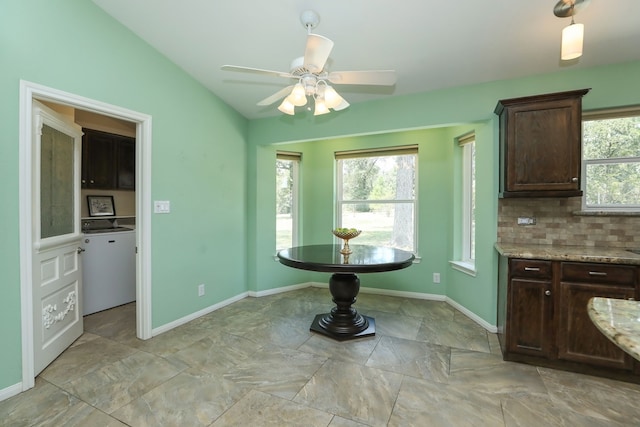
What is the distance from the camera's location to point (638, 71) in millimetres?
2408

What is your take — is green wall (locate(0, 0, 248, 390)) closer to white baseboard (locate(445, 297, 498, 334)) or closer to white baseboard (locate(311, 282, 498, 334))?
white baseboard (locate(311, 282, 498, 334))

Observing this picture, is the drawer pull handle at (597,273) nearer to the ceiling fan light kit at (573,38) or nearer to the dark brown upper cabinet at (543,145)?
the dark brown upper cabinet at (543,145)

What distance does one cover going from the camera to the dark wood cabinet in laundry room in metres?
3.64

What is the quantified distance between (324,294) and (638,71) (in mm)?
3834

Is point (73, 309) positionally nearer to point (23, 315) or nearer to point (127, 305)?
point (23, 315)

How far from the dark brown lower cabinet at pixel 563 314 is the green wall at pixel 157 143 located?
9.81 ft

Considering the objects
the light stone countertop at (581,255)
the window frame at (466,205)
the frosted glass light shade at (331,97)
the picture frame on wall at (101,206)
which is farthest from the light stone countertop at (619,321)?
the picture frame on wall at (101,206)

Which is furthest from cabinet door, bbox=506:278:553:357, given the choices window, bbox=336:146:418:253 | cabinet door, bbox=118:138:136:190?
cabinet door, bbox=118:138:136:190

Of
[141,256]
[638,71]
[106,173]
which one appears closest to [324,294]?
[141,256]

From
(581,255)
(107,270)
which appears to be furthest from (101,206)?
(581,255)

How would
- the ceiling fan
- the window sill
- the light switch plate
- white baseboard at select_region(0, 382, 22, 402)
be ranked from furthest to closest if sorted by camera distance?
the window sill < the light switch plate < white baseboard at select_region(0, 382, 22, 402) < the ceiling fan

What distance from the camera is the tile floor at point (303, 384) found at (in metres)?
1.69

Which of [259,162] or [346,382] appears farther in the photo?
[259,162]

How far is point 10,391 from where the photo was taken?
1.85m
